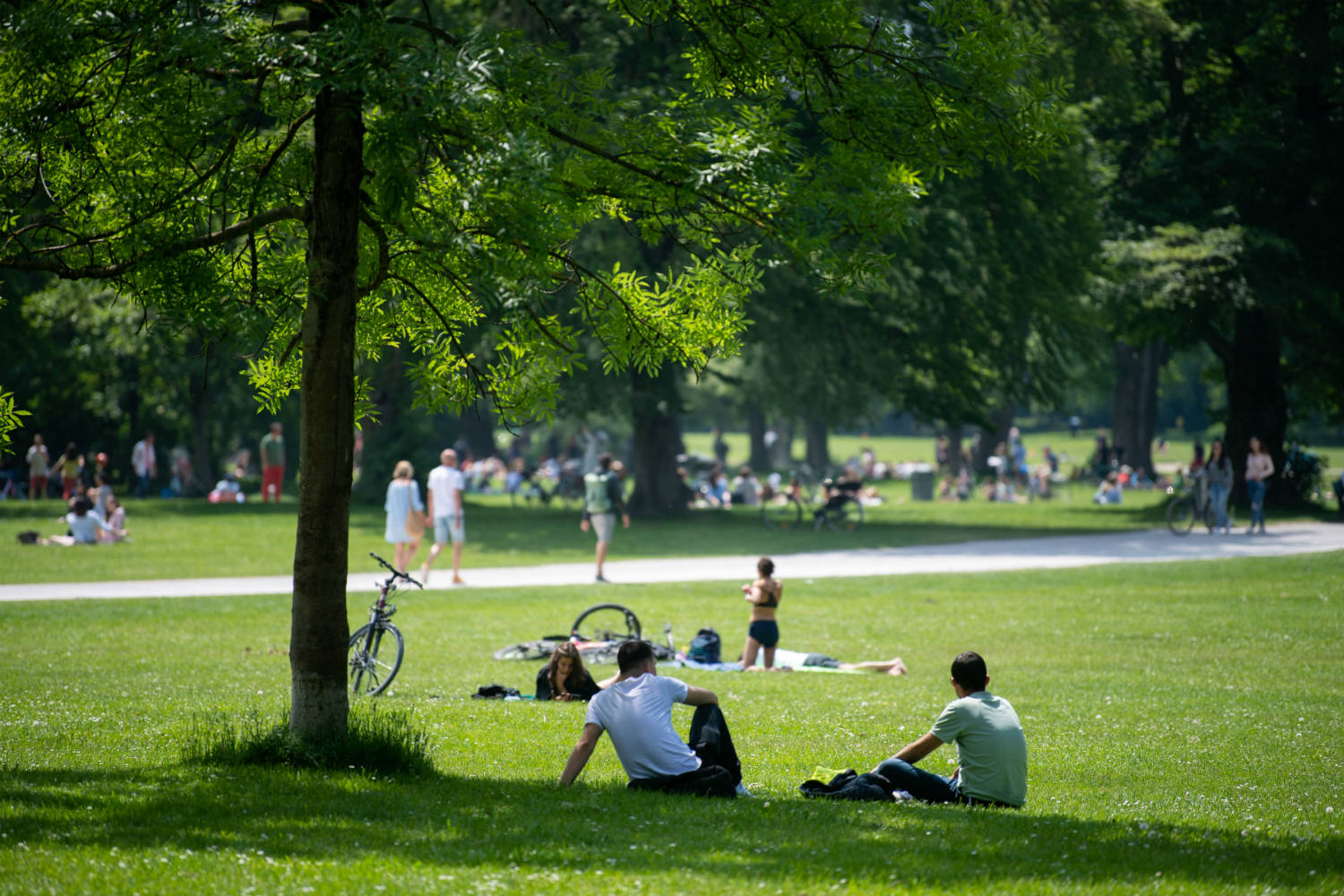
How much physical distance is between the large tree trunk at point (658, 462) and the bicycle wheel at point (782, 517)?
2.24m

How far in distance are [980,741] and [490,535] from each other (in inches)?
880

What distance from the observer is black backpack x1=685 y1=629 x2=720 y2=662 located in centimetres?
1416

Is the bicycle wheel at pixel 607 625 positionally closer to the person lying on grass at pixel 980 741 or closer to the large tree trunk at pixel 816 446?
the person lying on grass at pixel 980 741

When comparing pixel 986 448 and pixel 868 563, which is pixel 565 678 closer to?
pixel 868 563

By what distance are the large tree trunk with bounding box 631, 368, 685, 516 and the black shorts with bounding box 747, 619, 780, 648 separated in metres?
15.8

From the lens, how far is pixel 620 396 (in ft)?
93.8

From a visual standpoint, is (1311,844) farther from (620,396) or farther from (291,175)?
(620,396)

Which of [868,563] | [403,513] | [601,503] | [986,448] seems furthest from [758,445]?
[403,513]

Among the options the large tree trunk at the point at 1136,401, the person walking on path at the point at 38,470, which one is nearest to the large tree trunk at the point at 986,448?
the large tree trunk at the point at 1136,401

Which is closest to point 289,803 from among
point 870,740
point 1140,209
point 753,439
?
point 870,740

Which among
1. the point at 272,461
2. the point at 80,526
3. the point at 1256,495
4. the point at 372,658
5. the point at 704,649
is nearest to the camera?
the point at 372,658

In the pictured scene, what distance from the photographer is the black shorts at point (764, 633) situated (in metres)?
13.9

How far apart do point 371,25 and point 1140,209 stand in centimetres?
2740

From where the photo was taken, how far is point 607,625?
686 inches
